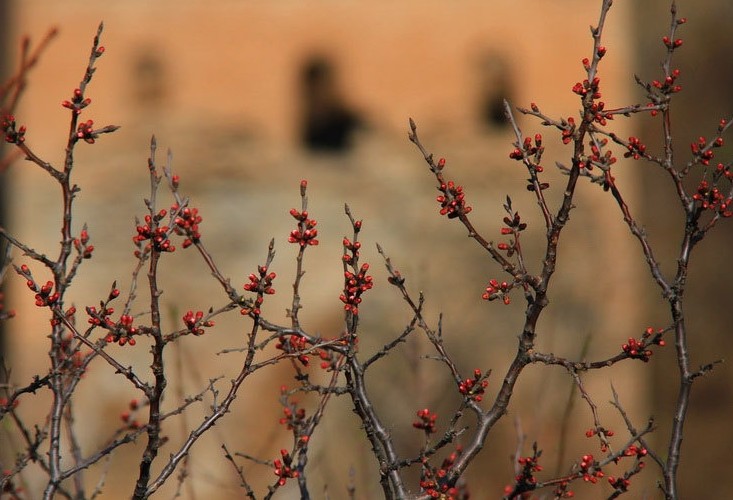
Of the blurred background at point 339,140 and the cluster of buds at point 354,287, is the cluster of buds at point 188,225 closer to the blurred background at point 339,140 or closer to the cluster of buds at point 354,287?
the cluster of buds at point 354,287

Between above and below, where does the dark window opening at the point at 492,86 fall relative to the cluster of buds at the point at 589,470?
above

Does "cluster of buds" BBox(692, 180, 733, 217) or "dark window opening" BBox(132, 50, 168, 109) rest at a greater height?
"dark window opening" BBox(132, 50, 168, 109)

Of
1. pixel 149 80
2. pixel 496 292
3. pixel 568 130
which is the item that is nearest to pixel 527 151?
pixel 568 130

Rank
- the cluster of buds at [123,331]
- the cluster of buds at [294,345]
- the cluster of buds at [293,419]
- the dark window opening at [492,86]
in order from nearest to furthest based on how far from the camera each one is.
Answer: the cluster of buds at [123,331] → the cluster of buds at [294,345] → the cluster of buds at [293,419] → the dark window opening at [492,86]

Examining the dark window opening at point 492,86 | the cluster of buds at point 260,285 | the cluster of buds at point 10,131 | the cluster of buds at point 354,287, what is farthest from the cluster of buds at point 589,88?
the dark window opening at point 492,86

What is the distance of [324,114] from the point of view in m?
6.48

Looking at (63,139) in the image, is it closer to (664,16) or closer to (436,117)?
(436,117)

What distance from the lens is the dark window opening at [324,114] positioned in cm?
642

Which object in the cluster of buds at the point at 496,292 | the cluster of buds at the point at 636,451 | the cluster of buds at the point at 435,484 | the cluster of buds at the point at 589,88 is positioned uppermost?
the cluster of buds at the point at 589,88

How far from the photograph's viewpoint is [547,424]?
5238 mm

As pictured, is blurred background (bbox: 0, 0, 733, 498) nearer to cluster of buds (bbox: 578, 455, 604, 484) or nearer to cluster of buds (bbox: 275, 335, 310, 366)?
cluster of buds (bbox: 275, 335, 310, 366)

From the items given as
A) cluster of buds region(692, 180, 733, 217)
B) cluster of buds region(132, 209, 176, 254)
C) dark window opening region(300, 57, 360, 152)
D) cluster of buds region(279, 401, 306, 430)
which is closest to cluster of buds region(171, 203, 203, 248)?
cluster of buds region(132, 209, 176, 254)

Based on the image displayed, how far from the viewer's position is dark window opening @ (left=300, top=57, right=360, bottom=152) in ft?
21.1

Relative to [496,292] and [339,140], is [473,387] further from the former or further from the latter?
[339,140]
